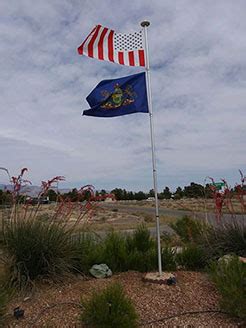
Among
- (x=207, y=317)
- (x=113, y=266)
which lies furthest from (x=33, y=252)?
(x=207, y=317)

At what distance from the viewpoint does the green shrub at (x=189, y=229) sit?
28.8ft

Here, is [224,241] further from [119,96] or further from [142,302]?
[119,96]

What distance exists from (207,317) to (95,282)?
1.85 m

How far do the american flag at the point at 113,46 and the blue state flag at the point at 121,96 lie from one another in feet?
1.25

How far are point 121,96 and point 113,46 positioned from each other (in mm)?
1053

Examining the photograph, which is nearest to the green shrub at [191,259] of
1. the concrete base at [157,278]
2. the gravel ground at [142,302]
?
the gravel ground at [142,302]

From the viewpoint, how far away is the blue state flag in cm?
670

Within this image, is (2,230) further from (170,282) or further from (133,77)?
(133,77)

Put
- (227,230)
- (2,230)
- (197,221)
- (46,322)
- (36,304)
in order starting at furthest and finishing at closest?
1. (197,221)
2. (227,230)
3. (2,230)
4. (36,304)
5. (46,322)

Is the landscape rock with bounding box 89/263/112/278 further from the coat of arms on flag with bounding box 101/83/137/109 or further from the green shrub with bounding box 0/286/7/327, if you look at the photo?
the coat of arms on flag with bounding box 101/83/137/109

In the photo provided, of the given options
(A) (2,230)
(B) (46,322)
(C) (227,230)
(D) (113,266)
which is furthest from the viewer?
(C) (227,230)

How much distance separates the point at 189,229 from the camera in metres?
8.94

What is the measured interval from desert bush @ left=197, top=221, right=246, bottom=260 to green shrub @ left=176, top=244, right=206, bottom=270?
0.14m

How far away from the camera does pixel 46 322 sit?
14.8 feet
